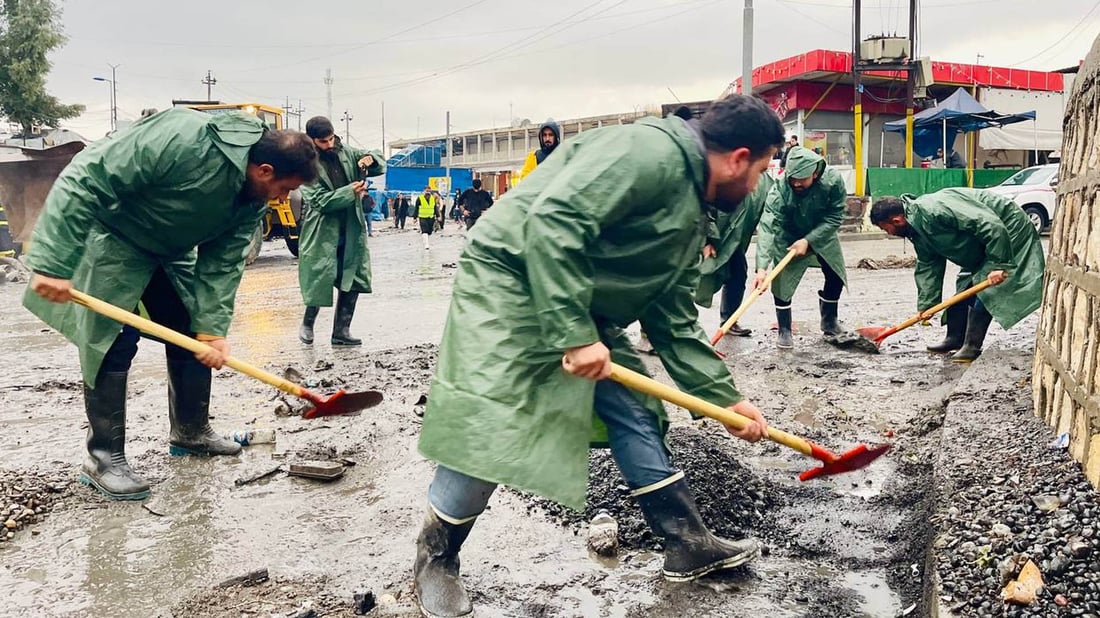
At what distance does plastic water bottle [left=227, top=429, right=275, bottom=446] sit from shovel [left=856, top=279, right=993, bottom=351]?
14.8 feet

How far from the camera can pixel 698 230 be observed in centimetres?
268

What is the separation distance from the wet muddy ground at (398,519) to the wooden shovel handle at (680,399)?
571 millimetres

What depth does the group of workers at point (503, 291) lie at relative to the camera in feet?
7.80

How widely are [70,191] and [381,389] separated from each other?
7.95 ft

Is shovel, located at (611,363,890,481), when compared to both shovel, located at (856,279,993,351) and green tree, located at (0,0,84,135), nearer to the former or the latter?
shovel, located at (856,279,993,351)

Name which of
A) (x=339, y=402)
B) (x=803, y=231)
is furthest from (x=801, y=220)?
(x=339, y=402)

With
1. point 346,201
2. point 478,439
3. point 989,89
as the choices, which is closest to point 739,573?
point 478,439

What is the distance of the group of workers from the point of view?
2.38 metres

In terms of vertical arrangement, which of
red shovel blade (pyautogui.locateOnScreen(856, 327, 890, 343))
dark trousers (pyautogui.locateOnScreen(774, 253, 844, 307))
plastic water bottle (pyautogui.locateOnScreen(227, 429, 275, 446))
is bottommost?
plastic water bottle (pyautogui.locateOnScreen(227, 429, 275, 446))

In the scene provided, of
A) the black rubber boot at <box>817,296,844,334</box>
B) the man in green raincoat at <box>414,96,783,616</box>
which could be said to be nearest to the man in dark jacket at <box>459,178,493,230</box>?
the black rubber boot at <box>817,296,844,334</box>

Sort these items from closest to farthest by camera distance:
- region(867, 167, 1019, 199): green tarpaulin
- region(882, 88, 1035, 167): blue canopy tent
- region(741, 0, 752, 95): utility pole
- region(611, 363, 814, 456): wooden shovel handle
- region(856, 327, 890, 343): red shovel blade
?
region(611, 363, 814, 456): wooden shovel handle → region(856, 327, 890, 343): red shovel blade → region(741, 0, 752, 95): utility pole → region(867, 167, 1019, 199): green tarpaulin → region(882, 88, 1035, 167): blue canopy tent

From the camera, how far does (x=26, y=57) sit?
23.9m

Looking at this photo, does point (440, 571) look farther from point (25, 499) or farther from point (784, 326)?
point (784, 326)

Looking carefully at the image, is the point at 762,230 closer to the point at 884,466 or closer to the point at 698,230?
the point at 884,466
